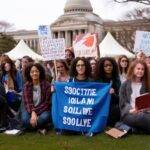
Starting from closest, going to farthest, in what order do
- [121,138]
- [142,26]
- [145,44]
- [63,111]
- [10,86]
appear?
[121,138] → [63,111] → [10,86] → [145,44] → [142,26]

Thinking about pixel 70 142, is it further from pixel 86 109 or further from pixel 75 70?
pixel 75 70

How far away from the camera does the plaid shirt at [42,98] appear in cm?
1026

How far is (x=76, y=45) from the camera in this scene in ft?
45.1

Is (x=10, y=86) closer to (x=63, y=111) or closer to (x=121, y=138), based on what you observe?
(x=63, y=111)

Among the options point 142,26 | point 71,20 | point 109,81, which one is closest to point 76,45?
point 109,81

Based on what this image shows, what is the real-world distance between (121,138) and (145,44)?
4433 mm

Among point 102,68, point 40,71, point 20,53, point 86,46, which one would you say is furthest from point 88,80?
point 20,53

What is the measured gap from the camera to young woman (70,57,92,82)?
10375 millimetres

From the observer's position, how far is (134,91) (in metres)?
9.96

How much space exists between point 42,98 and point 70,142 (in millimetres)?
1391

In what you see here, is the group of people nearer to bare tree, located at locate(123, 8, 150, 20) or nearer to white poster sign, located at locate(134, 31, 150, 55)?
white poster sign, located at locate(134, 31, 150, 55)

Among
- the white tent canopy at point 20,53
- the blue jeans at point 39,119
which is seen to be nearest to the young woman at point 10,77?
the blue jeans at point 39,119

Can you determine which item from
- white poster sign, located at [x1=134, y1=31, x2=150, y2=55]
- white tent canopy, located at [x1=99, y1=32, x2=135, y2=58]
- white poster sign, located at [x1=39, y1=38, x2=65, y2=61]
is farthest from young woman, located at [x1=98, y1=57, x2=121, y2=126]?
white tent canopy, located at [x1=99, y1=32, x2=135, y2=58]

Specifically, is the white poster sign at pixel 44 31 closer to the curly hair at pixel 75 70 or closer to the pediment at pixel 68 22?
the curly hair at pixel 75 70
